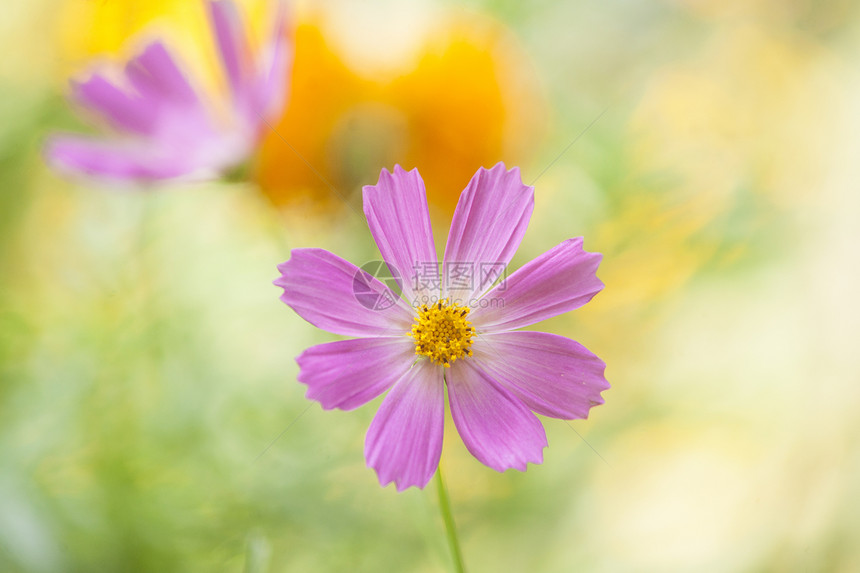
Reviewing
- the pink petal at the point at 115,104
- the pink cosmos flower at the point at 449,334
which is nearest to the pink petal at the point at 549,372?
the pink cosmos flower at the point at 449,334

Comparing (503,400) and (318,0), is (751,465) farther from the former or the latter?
(318,0)

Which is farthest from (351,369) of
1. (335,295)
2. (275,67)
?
(275,67)

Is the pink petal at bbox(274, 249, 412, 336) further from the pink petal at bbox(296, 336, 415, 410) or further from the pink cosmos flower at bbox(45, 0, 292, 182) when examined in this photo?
the pink cosmos flower at bbox(45, 0, 292, 182)

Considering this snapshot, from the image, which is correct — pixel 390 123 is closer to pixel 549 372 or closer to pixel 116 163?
pixel 116 163

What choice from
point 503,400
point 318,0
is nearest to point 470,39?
point 318,0

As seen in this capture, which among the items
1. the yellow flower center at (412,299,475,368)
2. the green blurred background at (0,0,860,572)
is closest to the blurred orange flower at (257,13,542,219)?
the green blurred background at (0,0,860,572)

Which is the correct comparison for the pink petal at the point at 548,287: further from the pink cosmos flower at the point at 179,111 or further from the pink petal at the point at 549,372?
the pink cosmos flower at the point at 179,111
